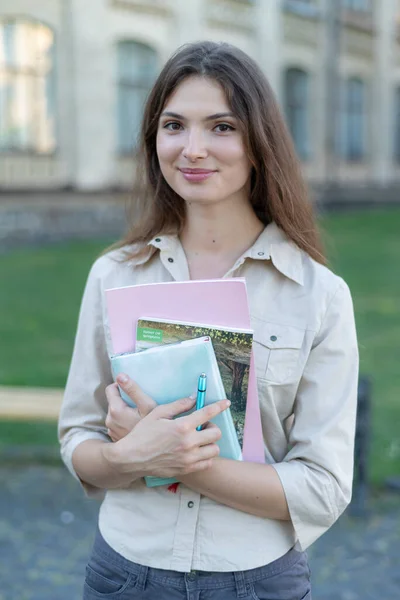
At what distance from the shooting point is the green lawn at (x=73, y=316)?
18.8 feet

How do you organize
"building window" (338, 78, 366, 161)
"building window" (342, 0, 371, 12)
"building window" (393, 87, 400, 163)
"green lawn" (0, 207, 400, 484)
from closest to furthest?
"green lawn" (0, 207, 400, 484)
"building window" (342, 0, 371, 12)
"building window" (338, 78, 366, 161)
"building window" (393, 87, 400, 163)

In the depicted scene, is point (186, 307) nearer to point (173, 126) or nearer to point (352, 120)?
→ point (173, 126)

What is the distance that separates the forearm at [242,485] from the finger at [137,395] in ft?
0.56

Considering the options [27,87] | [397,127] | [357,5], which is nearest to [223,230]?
[27,87]

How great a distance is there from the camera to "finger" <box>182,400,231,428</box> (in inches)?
58.0

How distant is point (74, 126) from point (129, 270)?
46.6ft

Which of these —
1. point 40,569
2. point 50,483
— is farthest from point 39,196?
point 40,569

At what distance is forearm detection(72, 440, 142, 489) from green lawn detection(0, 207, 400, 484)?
0.84 m

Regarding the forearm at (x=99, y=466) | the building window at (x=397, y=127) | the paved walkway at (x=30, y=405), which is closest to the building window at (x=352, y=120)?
the building window at (x=397, y=127)

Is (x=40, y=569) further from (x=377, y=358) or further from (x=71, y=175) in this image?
(x=71, y=175)

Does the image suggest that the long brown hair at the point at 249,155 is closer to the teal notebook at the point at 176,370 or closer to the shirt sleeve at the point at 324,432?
the shirt sleeve at the point at 324,432

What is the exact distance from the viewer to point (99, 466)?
167cm

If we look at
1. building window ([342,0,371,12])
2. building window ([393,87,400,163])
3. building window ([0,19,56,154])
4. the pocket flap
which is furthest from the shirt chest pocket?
building window ([393,87,400,163])

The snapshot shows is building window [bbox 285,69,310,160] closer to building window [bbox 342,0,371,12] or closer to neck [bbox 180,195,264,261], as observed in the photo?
building window [bbox 342,0,371,12]
